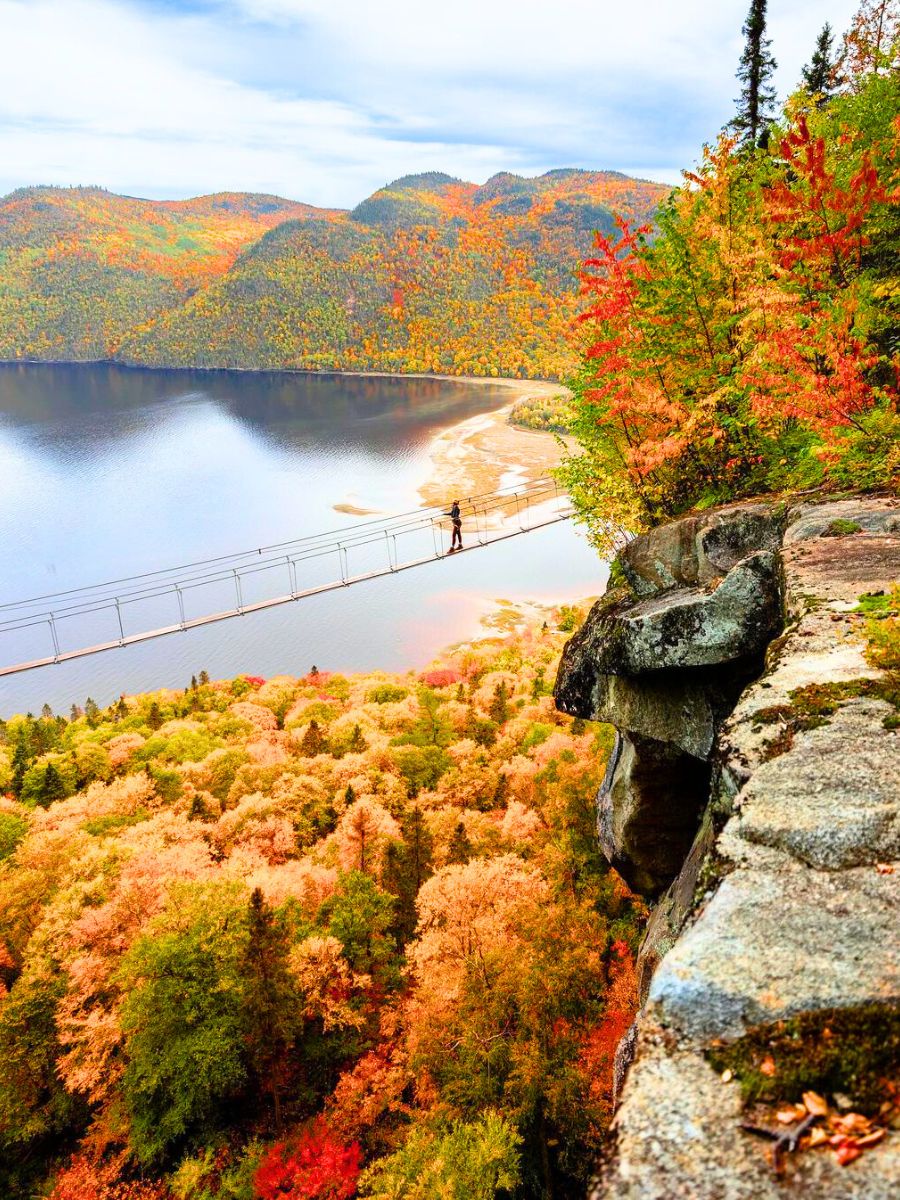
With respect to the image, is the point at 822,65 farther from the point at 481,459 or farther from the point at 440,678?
the point at 481,459

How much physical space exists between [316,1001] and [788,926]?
60.6ft

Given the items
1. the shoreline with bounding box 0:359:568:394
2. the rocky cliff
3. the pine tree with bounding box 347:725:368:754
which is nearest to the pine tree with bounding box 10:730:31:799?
the pine tree with bounding box 347:725:368:754

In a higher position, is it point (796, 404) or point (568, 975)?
point (796, 404)

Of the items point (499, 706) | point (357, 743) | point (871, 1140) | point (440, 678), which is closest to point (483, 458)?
point (440, 678)

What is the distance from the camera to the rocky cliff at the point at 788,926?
2.19 metres

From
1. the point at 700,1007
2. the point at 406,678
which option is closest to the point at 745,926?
the point at 700,1007

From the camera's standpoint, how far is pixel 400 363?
167000 millimetres

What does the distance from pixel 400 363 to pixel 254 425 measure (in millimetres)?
68829

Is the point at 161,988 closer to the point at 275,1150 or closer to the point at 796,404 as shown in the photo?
the point at 275,1150

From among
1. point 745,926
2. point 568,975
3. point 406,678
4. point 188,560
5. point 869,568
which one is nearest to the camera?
point 745,926

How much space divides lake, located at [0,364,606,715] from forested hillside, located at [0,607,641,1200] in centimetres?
2126

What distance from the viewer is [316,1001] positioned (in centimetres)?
1806

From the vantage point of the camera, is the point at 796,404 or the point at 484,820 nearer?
the point at 796,404

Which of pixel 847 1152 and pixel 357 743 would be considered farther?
pixel 357 743
